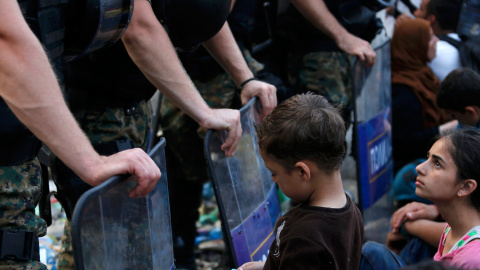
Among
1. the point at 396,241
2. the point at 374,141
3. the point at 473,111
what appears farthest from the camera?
the point at 374,141

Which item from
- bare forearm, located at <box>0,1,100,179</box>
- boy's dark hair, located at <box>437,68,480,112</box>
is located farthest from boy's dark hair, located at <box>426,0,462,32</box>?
bare forearm, located at <box>0,1,100,179</box>

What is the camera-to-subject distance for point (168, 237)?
6.29 ft

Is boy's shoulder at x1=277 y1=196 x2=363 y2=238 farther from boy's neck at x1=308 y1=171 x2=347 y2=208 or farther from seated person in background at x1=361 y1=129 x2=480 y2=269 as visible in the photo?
seated person in background at x1=361 y1=129 x2=480 y2=269

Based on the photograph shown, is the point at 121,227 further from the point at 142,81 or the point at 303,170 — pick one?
the point at 142,81

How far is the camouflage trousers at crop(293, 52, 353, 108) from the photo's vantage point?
3816 millimetres

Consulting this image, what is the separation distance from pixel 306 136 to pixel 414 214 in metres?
1.30

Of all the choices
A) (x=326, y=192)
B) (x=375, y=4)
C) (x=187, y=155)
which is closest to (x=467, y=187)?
(x=326, y=192)

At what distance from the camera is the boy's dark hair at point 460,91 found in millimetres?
3336

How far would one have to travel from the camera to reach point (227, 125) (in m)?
2.29

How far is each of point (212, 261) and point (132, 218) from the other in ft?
7.71

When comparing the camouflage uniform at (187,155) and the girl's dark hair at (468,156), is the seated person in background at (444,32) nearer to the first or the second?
the camouflage uniform at (187,155)

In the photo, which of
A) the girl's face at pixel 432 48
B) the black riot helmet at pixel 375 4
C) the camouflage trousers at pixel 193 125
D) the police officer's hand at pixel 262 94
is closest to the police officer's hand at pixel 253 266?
the police officer's hand at pixel 262 94

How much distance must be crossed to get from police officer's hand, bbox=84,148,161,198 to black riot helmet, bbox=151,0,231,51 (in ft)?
2.88

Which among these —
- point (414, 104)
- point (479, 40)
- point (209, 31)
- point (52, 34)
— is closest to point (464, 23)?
point (479, 40)
